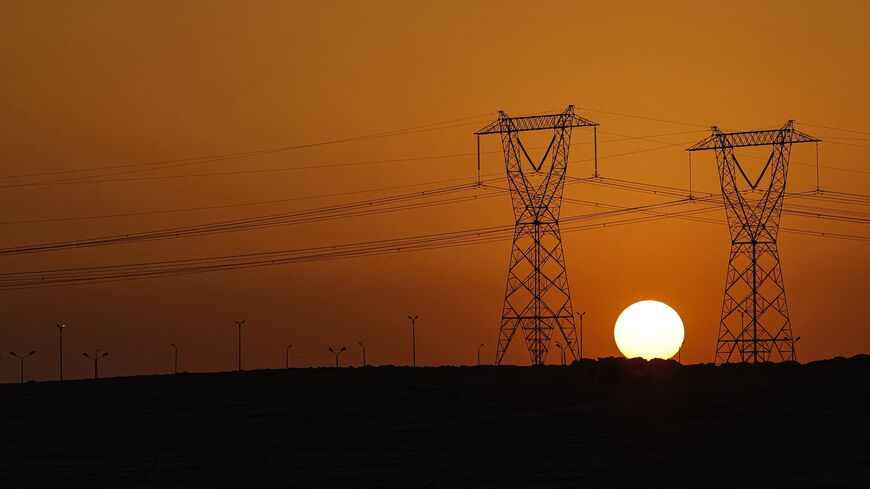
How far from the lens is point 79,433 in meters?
108

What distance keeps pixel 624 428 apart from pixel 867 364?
34.9 m

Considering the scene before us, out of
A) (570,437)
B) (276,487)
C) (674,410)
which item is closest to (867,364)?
(674,410)


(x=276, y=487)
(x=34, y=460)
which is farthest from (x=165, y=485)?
(x=34, y=460)

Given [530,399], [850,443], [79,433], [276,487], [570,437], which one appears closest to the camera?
[276,487]

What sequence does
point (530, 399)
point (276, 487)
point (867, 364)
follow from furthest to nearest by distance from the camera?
point (867, 364), point (530, 399), point (276, 487)

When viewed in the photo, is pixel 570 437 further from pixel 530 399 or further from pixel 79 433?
pixel 79 433

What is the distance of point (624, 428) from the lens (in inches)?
3979

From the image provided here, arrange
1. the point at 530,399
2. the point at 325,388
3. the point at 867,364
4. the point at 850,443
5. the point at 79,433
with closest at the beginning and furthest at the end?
the point at 850,443
the point at 79,433
the point at 530,399
the point at 867,364
the point at 325,388

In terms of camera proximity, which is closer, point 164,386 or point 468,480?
point 468,480

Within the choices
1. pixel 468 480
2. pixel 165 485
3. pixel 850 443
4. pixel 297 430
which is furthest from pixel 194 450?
pixel 850 443

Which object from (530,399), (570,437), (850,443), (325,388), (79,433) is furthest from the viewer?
(325,388)

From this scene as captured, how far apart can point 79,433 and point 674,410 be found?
45727 mm

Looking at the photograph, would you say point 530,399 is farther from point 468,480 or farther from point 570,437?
point 468,480

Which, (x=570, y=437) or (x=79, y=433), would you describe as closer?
(x=570, y=437)
